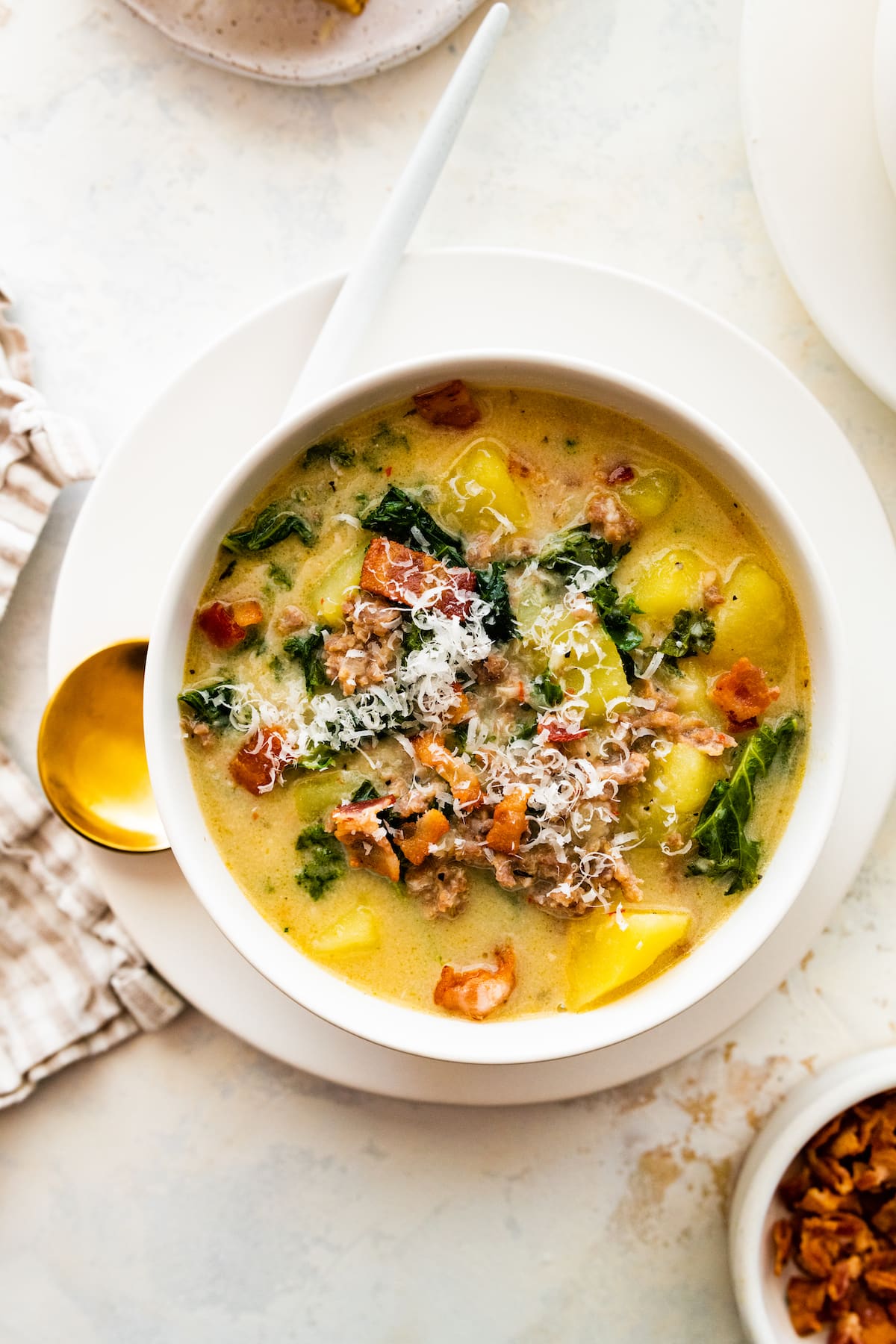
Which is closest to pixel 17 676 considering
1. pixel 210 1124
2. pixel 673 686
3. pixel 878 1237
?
pixel 210 1124

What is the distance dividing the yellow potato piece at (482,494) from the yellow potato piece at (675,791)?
0.66m

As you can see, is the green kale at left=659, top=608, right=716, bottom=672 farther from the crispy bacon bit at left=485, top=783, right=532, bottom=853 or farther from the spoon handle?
the spoon handle

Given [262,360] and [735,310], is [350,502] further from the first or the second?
[735,310]

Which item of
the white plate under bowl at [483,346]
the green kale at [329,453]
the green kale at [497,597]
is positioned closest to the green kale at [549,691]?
the green kale at [497,597]

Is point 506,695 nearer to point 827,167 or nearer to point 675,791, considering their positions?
point 675,791

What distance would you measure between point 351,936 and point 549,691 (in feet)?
2.48

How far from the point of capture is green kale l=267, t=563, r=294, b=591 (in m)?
2.62

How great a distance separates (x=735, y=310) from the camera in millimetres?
3299

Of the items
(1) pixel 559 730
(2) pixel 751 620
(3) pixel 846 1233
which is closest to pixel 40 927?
(1) pixel 559 730

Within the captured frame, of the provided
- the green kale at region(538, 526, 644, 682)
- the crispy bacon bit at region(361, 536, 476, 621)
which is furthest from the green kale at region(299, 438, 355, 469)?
the green kale at region(538, 526, 644, 682)

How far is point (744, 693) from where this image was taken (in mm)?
2594

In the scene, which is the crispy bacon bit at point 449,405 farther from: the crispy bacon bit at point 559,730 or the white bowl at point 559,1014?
the crispy bacon bit at point 559,730

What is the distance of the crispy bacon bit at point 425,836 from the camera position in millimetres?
2541

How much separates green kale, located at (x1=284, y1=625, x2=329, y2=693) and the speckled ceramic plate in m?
1.78
